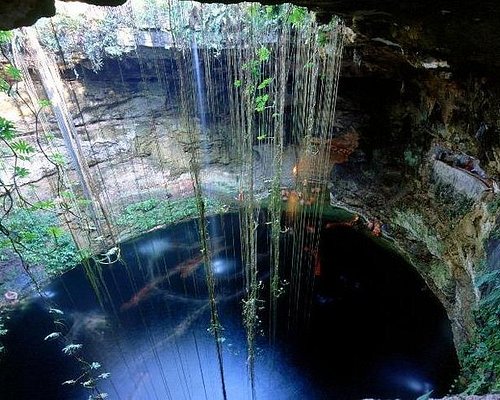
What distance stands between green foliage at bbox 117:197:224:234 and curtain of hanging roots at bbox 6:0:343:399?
10.6 inches

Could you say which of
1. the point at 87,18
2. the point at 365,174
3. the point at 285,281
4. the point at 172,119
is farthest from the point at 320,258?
the point at 87,18

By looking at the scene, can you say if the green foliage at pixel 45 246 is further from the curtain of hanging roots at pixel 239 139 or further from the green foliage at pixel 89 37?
the green foliage at pixel 89 37

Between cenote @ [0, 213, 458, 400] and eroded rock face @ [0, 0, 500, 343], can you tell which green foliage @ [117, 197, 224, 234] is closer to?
eroded rock face @ [0, 0, 500, 343]

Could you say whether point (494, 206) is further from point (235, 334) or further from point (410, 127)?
point (235, 334)

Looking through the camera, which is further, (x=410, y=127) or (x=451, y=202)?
(x=410, y=127)

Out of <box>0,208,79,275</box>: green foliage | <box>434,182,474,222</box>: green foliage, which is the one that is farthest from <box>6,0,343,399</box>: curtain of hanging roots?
<box>434,182,474,222</box>: green foliage

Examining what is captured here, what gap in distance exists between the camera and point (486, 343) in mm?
3668

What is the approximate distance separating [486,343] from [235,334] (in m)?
3.49

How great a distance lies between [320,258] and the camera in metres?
7.48

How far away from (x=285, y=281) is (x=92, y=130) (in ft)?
20.2

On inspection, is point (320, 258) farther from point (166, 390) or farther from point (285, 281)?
point (166, 390)

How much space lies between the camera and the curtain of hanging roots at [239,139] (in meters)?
5.17

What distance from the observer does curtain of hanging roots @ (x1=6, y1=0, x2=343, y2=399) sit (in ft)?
17.0

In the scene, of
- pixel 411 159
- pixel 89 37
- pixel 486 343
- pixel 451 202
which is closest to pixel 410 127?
pixel 411 159
